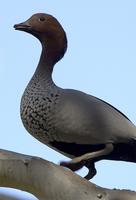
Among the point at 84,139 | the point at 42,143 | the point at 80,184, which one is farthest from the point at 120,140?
the point at 80,184

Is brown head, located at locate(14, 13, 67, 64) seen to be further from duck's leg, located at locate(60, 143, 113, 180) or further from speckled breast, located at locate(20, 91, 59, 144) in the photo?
duck's leg, located at locate(60, 143, 113, 180)

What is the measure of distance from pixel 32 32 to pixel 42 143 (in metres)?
0.78

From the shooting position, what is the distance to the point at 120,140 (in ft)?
11.7

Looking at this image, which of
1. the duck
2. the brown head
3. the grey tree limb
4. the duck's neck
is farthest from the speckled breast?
the grey tree limb

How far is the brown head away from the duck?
1.14ft

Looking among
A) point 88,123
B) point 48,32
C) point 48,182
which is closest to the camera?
point 48,182

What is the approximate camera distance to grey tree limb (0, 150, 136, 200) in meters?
2.71

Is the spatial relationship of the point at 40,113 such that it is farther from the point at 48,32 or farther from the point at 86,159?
the point at 48,32

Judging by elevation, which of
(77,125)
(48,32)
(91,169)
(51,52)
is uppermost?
(48,32)

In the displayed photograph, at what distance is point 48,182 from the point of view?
9.01ft

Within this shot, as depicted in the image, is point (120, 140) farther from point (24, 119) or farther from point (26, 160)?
point (26, 160)

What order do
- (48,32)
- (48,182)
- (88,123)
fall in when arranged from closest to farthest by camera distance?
(48,182)
(88,123)
(48,32)

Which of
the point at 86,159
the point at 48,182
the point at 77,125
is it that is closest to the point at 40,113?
the point at 77,125

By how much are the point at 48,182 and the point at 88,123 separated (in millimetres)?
910
